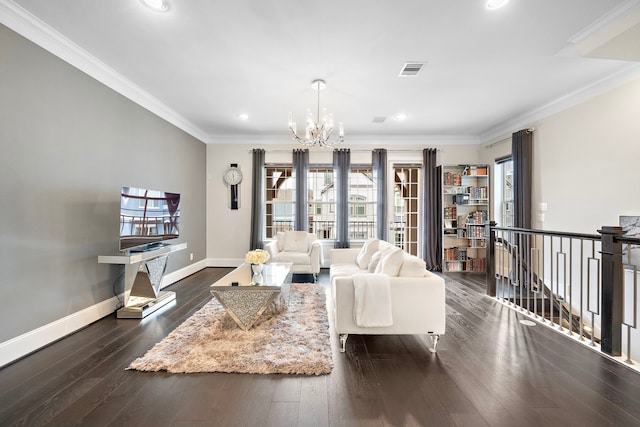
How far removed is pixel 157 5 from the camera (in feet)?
7.20

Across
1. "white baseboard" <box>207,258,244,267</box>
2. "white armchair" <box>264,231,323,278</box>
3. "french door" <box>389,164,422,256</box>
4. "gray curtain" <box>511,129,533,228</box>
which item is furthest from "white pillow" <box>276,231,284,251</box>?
Answer: "gray curtain" <box>511,129,533,228</box>

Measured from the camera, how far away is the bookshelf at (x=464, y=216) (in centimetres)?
570

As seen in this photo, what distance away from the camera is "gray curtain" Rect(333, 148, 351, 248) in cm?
590

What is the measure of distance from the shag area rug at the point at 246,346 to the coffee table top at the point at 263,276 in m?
0.42

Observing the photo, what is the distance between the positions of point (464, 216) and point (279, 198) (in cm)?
401

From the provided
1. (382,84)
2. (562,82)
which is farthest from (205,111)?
(562,82)

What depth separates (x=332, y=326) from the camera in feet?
9.68

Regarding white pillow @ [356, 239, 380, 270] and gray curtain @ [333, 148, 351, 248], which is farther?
gray curtain @ [333, 148, 351, 248]

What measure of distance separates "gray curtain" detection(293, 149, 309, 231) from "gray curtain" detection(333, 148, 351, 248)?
67 cm

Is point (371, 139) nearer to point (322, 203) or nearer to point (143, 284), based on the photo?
point (322, 203)

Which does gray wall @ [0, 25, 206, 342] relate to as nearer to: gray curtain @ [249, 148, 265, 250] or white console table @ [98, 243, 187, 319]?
white console table @ [98, 243, 187, 319]

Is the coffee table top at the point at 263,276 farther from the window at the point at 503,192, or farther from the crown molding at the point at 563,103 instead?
the crown molding at the point at 563,103

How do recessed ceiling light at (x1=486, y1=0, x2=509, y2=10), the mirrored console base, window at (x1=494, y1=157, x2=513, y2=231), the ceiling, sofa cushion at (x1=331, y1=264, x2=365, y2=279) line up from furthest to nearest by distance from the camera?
1. window at (x1=494, y1=157, x2=513, y2=231)
2. sofa cushion at (x1=331, y1=264, x2=365, y2=279)
3. the mirrored console base
4. the ceiling
5. recessed ceiling light at (x1=486, y1=0, x2=509, y2=10)

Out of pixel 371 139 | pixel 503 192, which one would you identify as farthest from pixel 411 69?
pixel 503 192
